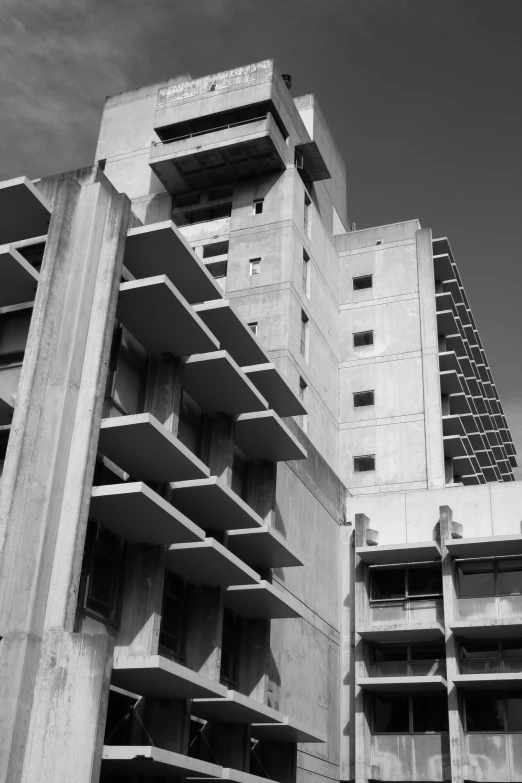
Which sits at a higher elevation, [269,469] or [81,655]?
[269,469]

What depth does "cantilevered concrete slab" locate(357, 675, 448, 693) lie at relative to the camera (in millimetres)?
28938

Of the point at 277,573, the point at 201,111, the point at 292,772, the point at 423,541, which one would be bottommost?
the point at 292,772

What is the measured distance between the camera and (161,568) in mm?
20469

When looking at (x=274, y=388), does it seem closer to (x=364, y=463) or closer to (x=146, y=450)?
Result: (x=146, y=450)

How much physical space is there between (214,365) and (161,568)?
18.3ft

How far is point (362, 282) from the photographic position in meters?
46.4

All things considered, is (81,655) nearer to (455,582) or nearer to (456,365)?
(455,582)

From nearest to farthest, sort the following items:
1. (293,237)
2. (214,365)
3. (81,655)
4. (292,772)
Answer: (81,655) < (214,365) < (292,772) < (293,237)

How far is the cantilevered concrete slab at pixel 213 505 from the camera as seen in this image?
71.9 ft

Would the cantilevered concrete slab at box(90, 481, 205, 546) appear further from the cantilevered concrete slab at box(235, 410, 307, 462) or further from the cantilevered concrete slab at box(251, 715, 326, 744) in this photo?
the cantilevered concrete slab at box(251, 715, 326, 744)

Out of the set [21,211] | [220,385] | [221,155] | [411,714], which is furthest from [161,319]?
[221,155]

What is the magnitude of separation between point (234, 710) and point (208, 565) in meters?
3.72

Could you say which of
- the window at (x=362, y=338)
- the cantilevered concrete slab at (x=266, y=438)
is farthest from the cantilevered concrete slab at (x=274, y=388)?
the window at (x=362, y=338)

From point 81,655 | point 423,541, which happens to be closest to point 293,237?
point 423,541
